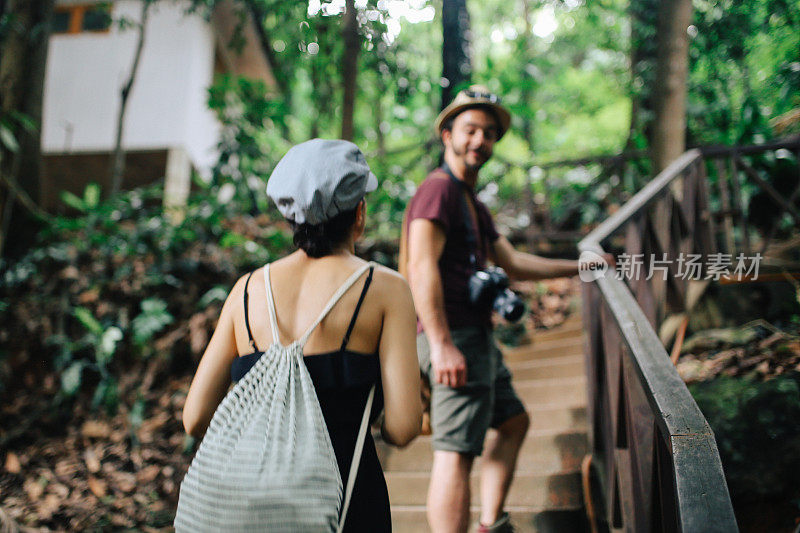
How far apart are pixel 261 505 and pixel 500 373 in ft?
5.24

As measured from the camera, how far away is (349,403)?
1.36 meters

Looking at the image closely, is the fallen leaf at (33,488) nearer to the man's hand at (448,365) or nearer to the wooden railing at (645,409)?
the man's hand at (448,365)

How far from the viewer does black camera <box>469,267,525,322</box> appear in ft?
7.61

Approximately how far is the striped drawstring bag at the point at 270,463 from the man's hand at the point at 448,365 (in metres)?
0.79

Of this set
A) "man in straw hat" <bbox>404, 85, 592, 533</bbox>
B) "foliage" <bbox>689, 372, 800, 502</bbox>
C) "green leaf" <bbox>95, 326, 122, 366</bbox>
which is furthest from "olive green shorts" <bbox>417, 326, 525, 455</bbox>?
"green leaf" <bbox>95, 326, 122, 366</bbox>

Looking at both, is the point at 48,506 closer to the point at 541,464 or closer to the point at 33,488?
the point at 33,488

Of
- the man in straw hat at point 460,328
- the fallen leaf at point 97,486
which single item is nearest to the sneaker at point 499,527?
the man in straw hat at point 460,328

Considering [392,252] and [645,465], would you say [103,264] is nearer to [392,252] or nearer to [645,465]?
[392,252]

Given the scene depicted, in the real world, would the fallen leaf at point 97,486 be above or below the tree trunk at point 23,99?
below

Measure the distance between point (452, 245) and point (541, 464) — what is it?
171 cm

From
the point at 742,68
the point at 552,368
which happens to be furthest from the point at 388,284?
the point at 742,68

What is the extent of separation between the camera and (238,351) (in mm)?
1456

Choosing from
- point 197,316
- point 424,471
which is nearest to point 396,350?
point 424,471

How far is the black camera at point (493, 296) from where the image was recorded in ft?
7.61
